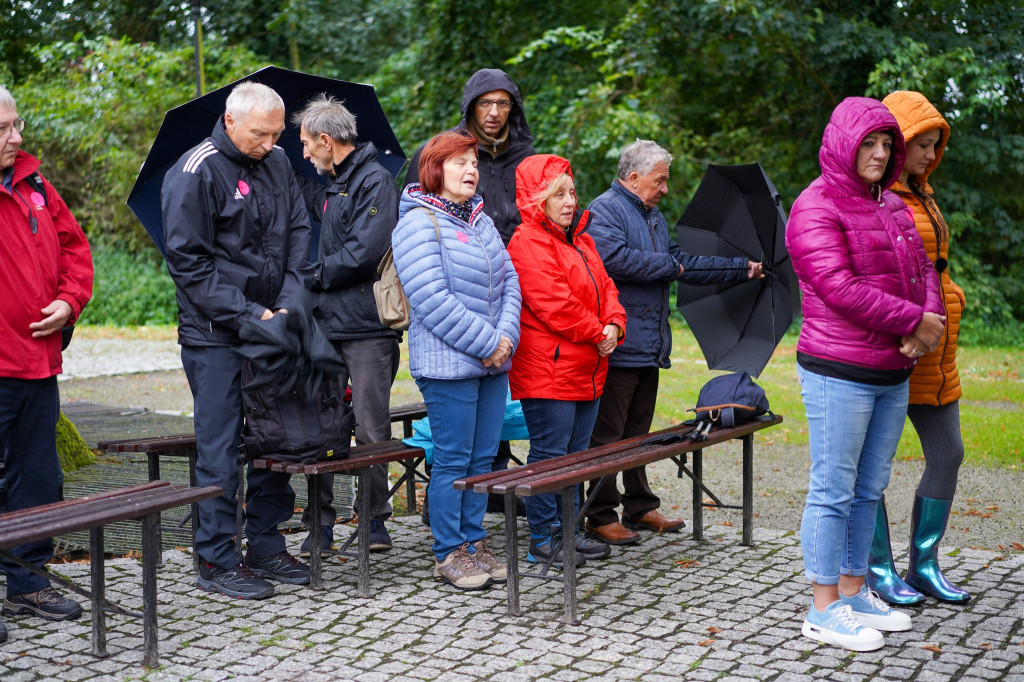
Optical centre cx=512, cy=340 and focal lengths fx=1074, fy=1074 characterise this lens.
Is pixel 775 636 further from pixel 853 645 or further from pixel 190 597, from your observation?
pixel 190 597

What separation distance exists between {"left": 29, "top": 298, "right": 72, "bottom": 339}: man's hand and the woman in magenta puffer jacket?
299 centimetres

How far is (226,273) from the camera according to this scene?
15.4ft

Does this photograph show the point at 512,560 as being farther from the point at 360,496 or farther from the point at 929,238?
the point at 929,238

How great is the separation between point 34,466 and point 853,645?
11.1ft

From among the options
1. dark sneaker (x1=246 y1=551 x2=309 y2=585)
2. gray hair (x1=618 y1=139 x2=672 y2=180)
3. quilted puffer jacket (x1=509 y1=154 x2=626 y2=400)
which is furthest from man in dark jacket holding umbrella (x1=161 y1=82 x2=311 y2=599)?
gray hair (x1=618 y1=139 x2=672 y2=180)

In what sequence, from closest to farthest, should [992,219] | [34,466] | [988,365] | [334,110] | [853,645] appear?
[853,645], [34,466], [334,110], [988,365], [992,219]

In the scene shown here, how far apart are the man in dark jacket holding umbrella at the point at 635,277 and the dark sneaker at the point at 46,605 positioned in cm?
257

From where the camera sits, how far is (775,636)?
4.23 metres

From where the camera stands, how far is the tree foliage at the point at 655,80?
56.1ft

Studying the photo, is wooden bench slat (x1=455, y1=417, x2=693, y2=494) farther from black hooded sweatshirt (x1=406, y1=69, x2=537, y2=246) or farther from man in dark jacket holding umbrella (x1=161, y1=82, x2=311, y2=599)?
black hooded sweatshirt (x1=406, y1=69, x2=537, y2=246)

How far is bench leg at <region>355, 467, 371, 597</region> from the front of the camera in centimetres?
482

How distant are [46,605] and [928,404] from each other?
382 cm

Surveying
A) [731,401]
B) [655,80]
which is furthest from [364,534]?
[655,80]

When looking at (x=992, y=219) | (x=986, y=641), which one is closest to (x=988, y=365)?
(x=992, y=219)
